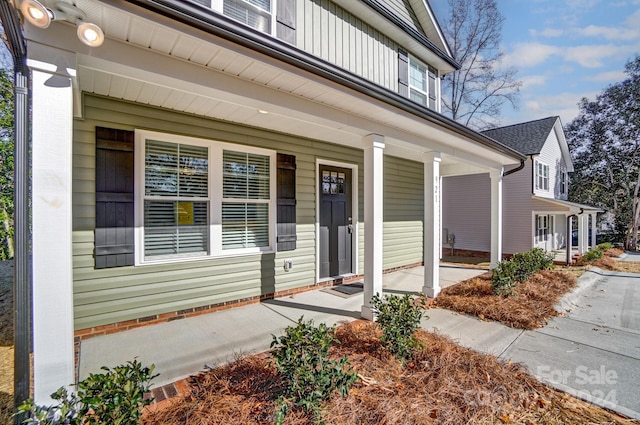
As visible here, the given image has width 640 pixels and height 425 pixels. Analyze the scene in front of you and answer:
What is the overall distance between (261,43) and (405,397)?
296 centimetres

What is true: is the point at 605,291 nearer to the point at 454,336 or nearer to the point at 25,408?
the point at 454,336

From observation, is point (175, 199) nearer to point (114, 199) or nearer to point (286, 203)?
point (114, 199)

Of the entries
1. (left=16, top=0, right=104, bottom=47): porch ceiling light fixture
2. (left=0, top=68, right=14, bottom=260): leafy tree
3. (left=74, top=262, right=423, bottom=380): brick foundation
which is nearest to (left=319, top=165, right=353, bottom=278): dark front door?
(left=74, top=262, right=423, bottom=380): brick foundation

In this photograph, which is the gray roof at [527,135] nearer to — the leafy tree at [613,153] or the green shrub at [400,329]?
the leafy tree at [613,153]

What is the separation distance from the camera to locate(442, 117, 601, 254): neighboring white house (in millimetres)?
11242

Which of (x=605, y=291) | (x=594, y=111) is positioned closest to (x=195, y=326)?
(x=605, y=291)

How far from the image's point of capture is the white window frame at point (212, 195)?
3.46 meters

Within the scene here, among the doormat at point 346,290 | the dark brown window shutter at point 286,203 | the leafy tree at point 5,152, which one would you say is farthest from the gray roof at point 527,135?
the leafy tree at point 5,152

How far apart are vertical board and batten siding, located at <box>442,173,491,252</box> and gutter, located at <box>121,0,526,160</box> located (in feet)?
33.8

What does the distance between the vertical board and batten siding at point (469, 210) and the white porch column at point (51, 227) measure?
43.6 feet

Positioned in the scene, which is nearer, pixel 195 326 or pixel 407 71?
pixel 195 326

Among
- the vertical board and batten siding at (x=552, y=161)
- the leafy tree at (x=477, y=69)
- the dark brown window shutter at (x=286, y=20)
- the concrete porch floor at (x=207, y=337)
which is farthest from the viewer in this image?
the leafy tree at (x=477, y=69)

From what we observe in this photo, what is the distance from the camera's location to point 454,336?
11.1 ft

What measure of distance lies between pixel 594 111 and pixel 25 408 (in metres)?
24.8
